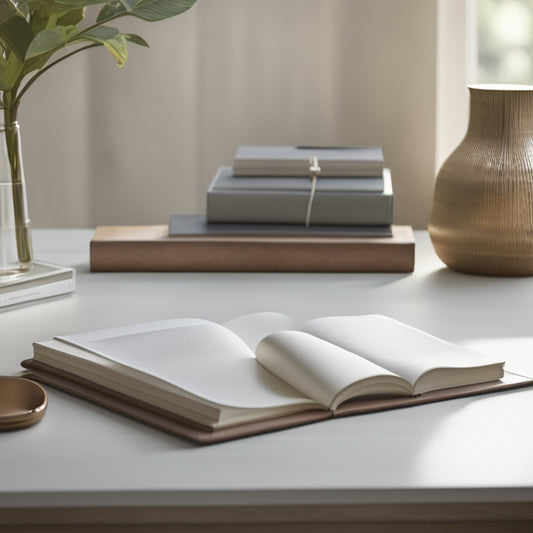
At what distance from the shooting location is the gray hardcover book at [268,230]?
1.42m

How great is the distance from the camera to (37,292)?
1220 mm

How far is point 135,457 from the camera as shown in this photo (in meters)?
0.74

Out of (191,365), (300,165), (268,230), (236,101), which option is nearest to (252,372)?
(191,365)

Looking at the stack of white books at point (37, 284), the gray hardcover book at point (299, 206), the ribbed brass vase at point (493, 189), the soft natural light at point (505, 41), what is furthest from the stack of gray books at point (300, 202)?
the soft natural light at point (505, 41)

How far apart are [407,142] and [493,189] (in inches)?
25.6

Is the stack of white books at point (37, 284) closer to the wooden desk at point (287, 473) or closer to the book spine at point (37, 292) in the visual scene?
the book spine at point (37, 292)

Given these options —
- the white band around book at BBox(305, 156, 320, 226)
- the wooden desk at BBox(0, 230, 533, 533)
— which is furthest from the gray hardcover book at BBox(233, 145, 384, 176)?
the wooden desk at BBox(0, 230, 533, 533)

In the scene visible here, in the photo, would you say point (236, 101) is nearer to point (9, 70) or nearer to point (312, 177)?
point (312, 177)

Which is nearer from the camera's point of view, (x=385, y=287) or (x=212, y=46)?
(x=385, y=287)

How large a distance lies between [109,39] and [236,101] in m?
0.81

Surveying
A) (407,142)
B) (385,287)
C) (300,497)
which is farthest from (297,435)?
(407,142)

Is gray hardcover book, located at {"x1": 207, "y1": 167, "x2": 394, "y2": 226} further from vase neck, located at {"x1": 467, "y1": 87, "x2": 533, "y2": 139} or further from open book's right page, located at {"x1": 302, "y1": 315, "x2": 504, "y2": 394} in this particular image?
open book's right page, located at {"x1": 302, "y1": 315, "x2": 504, "y2": 394}

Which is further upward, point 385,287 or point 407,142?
point 407,142

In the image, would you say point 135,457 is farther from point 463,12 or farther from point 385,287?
point 463,12
